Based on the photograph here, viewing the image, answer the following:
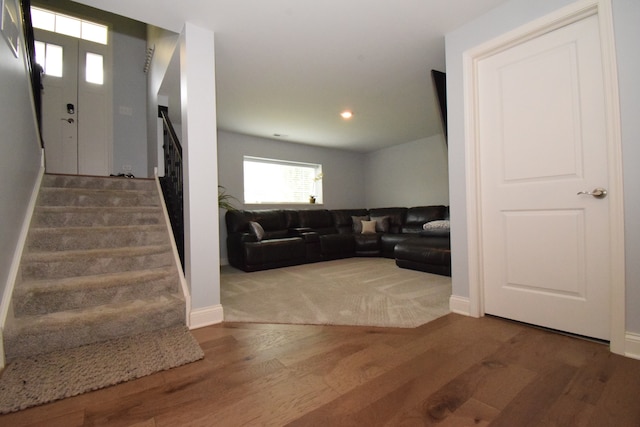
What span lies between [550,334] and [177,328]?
251 cm

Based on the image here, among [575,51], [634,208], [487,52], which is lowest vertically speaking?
[634,208]

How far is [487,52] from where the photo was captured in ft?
6.64

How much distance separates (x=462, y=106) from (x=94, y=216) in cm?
340

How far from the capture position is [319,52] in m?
2.54

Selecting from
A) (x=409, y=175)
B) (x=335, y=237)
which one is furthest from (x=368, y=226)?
(x=409, y=175)

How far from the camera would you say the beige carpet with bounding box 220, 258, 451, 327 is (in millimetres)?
2115

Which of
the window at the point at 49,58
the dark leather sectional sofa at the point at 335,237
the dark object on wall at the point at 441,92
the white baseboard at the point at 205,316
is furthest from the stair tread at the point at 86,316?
the window at the point at 49,58

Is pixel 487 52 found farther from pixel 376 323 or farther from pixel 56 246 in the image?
pixel 56 246

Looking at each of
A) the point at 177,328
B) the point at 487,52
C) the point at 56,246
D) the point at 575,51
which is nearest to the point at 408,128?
the point at 487,52

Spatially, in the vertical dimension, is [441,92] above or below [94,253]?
above

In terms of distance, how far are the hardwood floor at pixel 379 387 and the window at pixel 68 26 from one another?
5.56 meters

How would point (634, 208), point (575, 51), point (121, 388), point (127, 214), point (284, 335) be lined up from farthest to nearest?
point (127, 214) < point (284, 335) < point (575, 51) < point (634, 208) < point (121, 388)

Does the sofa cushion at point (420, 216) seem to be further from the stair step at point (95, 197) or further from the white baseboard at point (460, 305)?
the stair step at point (95, 197)

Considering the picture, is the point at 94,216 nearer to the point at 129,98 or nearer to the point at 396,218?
the point at 129,98
